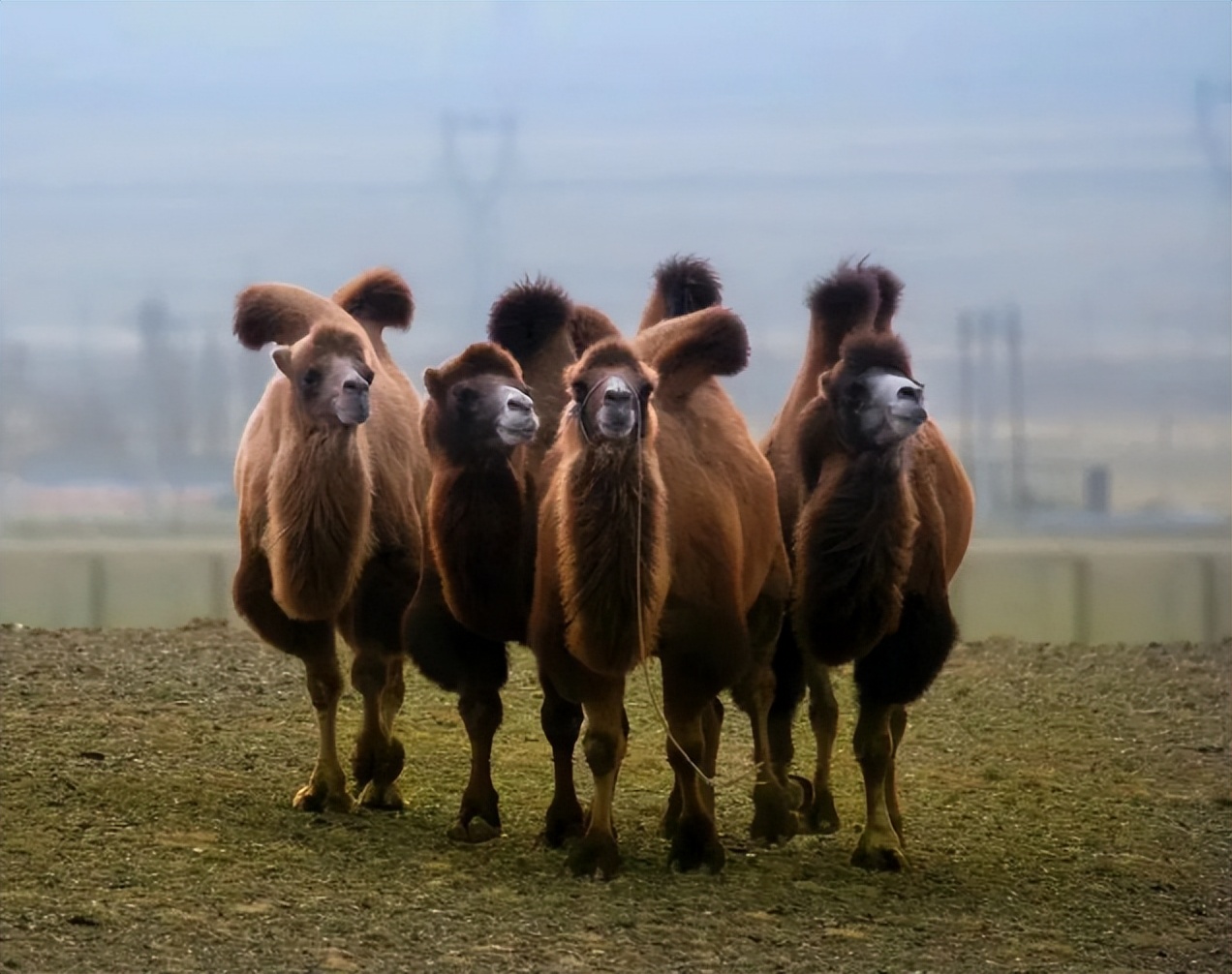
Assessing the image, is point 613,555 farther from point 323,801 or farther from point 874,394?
point 323,801

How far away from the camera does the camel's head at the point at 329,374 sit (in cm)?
456

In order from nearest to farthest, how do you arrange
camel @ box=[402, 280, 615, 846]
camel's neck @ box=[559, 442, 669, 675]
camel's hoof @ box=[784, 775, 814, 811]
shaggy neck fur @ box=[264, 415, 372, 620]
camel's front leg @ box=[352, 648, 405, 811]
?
1. camel's neck @ box=[559, 442, 669, 675]
2. camel @ box=[402, 280, 615, 846]
3. shaggy neck fur @ box=[264, 415, 372, 620]
4. camel's hoof @ box=[784, 775, 814, 811]
5. camel's front leg @ box=[352, 648, 405, 811]

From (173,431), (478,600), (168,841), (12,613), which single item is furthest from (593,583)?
(12,613)

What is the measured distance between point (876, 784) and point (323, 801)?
4.96ft

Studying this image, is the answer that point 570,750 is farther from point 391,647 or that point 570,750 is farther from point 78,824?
point 78,824

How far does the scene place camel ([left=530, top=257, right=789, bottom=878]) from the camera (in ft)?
13.2

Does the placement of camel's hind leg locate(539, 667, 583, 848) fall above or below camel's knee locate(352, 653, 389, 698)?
below

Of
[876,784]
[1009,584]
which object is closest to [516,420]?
[876,784]

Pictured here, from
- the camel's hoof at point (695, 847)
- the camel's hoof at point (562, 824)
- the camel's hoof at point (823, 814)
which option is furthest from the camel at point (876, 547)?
the camel's hoof at point (562, 824)

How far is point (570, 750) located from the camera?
4625 millimetres

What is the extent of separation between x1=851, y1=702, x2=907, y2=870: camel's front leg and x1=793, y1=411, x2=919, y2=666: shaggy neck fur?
0.16 m

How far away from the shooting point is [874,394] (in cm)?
429

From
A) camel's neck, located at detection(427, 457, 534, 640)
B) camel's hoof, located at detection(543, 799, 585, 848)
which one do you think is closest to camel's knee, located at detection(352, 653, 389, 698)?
camel's neck, located at detection(427, 457, 534, 640)

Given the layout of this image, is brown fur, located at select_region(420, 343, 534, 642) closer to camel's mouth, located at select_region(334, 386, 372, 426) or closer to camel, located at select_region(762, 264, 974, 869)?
camel's mouth, located at select_region(334, 386, 372, 426)
